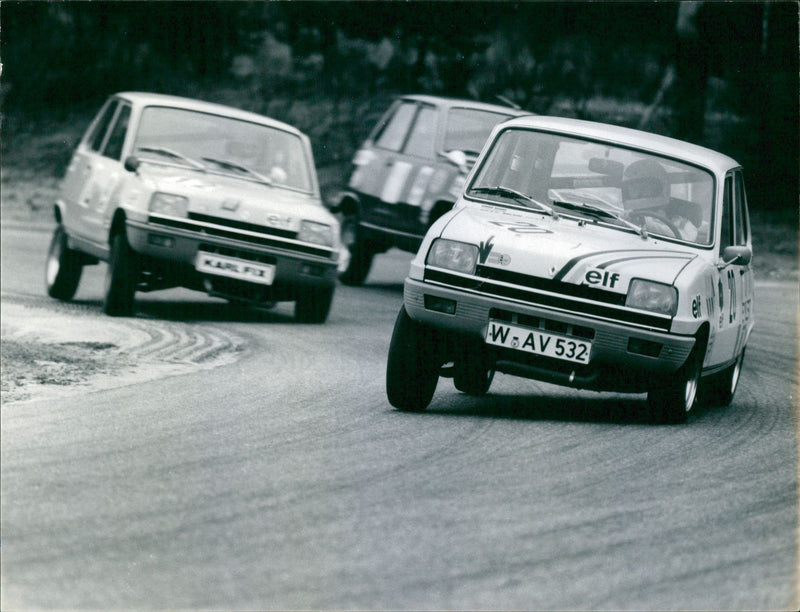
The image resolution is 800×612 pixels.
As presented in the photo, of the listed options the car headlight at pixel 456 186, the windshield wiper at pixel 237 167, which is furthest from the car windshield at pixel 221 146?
the car headlight at pixel 456 186

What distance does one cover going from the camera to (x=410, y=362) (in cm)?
869

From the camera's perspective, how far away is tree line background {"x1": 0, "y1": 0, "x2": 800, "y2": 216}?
27875 mm

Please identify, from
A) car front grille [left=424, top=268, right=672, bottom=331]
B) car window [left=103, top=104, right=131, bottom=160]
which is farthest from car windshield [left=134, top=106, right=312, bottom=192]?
car front grille [left=424, top=268, right=672, bottom=331]

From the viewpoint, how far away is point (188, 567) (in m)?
5.19

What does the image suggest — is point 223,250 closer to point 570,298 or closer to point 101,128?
point 101,128

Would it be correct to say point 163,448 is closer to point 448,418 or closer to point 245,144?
point 448,418

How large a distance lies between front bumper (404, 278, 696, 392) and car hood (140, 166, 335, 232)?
416cm

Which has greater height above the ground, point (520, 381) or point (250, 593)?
point (250, 593)

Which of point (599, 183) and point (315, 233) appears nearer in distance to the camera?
point (599, 183)

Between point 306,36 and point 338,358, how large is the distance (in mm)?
Answer: 21334

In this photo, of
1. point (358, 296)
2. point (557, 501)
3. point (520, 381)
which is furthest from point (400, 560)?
point (358, 296)

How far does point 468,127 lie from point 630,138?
6356mm

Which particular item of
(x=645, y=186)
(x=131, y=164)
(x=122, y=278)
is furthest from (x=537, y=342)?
(x=131, y=164)

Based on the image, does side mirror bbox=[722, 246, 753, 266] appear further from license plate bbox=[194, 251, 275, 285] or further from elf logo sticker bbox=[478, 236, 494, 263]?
license plate bbox=[194, 251, 275, 285]
